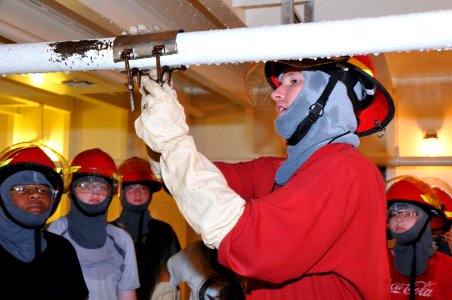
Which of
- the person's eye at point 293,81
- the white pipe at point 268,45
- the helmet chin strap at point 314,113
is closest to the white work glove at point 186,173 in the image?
the white pipe at point 268,45

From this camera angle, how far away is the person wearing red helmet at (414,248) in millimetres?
3818

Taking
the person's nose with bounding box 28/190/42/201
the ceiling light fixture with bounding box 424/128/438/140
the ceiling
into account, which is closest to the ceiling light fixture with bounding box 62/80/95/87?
the ceiling

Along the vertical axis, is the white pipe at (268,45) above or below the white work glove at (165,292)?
above

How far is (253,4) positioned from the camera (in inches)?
134

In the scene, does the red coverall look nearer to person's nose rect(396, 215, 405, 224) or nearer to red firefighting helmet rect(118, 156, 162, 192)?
person's nose rect(396, 215, 405, 224)

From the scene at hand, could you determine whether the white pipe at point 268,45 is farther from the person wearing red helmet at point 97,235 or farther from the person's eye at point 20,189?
the person wearing red helmet at point 97,235

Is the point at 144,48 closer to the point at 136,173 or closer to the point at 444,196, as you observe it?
the point at 136,173

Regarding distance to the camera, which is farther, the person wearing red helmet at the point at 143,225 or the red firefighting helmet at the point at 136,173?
the red firefighting helmet at the point at 136,173

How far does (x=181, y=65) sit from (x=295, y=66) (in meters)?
0.56

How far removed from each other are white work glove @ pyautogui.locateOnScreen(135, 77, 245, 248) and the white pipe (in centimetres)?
12

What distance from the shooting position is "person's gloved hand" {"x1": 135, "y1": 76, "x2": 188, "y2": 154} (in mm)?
1467

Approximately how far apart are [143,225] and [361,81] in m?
3.47


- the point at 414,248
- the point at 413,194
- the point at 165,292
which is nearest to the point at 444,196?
the point at 413,194

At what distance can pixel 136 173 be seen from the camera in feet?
16.9
